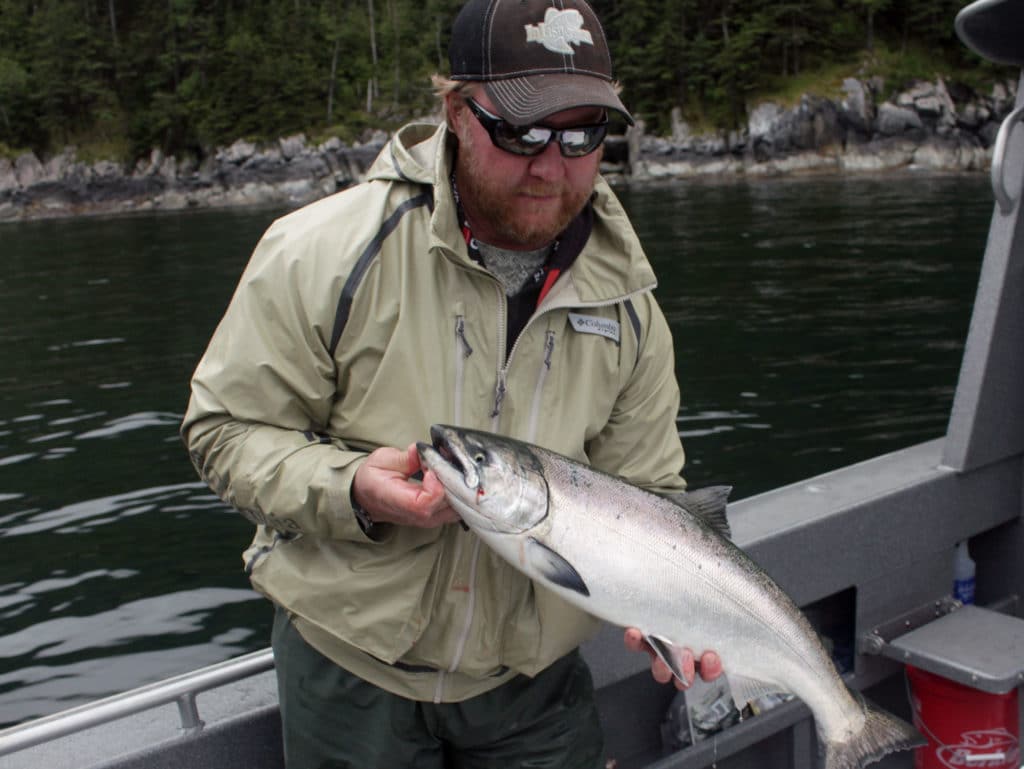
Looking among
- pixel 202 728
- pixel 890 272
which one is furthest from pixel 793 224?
pixel 202 728

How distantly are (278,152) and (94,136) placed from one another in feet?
64.7

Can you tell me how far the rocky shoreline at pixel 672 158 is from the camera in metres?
52.2

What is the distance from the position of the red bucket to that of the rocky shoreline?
4243 cm

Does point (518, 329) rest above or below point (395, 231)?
below

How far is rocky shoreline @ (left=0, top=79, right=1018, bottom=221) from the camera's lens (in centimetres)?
5219

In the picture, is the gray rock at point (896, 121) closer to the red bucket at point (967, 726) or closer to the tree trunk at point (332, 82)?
the tree trunk at point (332, 82)

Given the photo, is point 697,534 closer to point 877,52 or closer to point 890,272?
point 890,272

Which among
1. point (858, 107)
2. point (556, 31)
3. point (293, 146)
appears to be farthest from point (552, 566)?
point (293, 146)

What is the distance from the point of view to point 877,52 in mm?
65125

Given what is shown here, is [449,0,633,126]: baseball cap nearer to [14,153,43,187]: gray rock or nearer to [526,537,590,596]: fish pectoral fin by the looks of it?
[526,537,590,596]: fish pectoral fin

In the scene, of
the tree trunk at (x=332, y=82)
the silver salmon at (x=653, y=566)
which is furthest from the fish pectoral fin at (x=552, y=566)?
the tree trunk at (x=332, y=82)

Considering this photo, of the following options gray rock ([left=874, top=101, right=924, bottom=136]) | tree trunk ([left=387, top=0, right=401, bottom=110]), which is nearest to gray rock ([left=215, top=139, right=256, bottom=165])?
tree trunk ([left=387, top=0, right=401, bottom=110])

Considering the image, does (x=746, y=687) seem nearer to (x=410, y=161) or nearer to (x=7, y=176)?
(x=410, y=161)

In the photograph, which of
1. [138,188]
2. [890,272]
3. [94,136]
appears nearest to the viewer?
[890,272]
